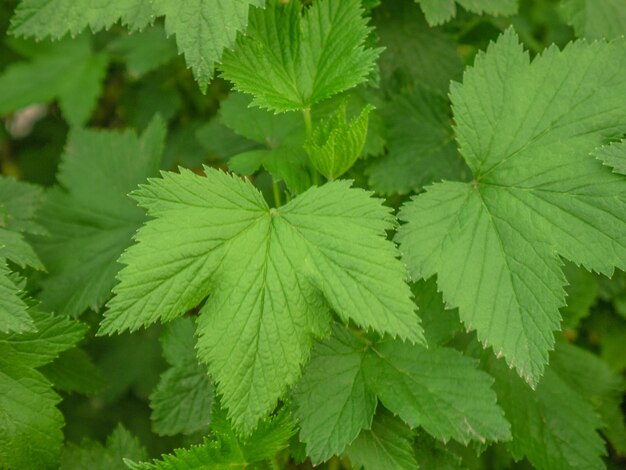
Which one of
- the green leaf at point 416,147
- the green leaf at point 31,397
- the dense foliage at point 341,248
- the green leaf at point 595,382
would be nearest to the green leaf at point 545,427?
the dense foliage at point 341,248

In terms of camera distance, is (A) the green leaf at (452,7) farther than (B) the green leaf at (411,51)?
No

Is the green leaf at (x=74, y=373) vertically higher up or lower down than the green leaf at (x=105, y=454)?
higher up

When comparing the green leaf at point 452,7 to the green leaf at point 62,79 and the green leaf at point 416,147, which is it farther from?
the green leaf at point 62,79

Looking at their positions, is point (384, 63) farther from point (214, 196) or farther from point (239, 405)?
point (239, 405)

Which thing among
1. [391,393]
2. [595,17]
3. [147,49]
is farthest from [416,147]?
[147,49]

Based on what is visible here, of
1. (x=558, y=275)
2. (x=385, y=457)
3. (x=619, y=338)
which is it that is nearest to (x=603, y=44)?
(x=558, y=275)
